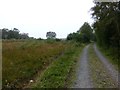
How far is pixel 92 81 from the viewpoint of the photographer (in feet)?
46.4

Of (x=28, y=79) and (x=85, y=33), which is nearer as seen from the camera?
(x=28, y=79)

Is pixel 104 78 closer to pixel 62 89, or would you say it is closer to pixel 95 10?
pixel 62 89

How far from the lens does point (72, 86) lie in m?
12.8

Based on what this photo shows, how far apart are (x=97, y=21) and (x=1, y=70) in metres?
27.9

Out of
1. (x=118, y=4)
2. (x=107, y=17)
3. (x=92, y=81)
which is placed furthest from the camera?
(x=107, y=17)

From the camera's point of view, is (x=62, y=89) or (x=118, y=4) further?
(x=118, y=4)

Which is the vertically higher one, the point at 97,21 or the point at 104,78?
the point at 97,21

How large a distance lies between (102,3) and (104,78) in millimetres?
20840

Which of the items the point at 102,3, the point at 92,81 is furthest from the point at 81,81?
the point at 102,3

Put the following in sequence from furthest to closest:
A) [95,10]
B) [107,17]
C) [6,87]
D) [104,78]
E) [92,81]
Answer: [95,10] < [107,17] < [104,78] < [92,81] < [6,87]

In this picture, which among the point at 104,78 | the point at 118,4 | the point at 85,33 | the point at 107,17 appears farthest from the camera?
the point at 85,33

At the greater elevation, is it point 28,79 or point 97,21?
point 97,21

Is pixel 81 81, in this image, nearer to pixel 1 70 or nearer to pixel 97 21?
pixel 1 70

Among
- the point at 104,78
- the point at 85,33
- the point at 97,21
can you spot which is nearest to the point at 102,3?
the point at 97,21
